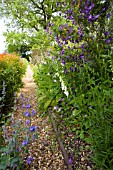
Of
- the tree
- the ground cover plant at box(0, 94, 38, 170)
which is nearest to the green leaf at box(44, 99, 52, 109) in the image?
the ground cover plant at box(0, 94, 38, 170)

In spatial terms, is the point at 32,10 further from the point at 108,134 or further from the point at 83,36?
the point at 108,134

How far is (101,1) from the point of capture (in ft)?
12.6

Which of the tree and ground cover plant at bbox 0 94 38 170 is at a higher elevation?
the tree

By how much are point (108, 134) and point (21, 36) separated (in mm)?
17312

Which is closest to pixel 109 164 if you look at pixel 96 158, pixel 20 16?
pixel 96 158

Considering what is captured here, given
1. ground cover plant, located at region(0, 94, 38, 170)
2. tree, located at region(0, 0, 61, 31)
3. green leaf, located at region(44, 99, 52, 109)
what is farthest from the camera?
tree, located at region(0, 0, 61, 31)

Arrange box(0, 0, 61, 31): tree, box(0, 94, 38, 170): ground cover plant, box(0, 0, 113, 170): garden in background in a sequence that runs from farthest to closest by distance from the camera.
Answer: box(0, 0, 61, 31): tree, box(0, 0, 113, 170): garden in background, box(0, 94, 38, 170): ground cover plant

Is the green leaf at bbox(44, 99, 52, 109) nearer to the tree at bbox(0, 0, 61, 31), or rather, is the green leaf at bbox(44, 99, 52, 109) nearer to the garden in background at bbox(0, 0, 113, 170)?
the garden in background at bbox(0, 0, 113, 170)

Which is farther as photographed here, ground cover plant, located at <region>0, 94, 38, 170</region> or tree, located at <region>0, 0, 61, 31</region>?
tree, located at <region>0, 0, 61, 31</region>

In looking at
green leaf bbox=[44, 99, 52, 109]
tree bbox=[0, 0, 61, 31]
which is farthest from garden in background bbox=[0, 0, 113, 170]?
tree bbox=[0, 0, 61, 31]

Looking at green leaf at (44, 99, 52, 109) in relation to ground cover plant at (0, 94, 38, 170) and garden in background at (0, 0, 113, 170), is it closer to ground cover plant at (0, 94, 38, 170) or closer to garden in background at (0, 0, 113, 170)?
garden in background at (0, 0, 113, 170)

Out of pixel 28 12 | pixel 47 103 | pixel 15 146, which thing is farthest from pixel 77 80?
pixel 28 12

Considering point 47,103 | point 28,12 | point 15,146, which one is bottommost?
point 15,146

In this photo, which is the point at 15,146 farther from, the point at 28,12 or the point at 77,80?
the point at 28,12
